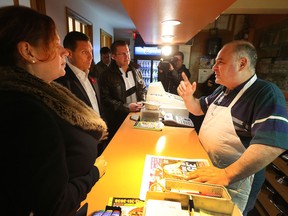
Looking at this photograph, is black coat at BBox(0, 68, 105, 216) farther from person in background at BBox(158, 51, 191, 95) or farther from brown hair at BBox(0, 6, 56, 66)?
person in background at BBox(158, 51, 191, 95)

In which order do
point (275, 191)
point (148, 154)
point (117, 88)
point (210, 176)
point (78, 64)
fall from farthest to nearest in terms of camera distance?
point (117, 88)
point (275, 191)
point (78, 64)
point (148, 154)
point (210, 176)

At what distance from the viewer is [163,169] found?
2.95ft

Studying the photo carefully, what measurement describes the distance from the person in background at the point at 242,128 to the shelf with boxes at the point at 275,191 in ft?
2.42

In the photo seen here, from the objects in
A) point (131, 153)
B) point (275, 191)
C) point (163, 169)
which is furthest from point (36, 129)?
point (275, 191)

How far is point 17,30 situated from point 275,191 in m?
2.18

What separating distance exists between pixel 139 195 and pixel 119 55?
5.56 feet

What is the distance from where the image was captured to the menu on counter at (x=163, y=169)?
0.81 m

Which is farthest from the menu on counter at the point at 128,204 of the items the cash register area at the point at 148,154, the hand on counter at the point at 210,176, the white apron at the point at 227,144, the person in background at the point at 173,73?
the person in background at the point at 173,73

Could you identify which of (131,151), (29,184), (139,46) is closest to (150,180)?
(131,151)

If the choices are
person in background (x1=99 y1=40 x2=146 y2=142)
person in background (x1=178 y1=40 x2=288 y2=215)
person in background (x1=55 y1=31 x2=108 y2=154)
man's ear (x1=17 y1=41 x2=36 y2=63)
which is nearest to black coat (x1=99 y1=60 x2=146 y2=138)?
person in background (x1=99 y1=40 x2=146 y2=142)

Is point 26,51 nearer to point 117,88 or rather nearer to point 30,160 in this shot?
point 30,160

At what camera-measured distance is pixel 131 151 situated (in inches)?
45.1

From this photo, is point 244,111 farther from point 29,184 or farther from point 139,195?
point 29,184

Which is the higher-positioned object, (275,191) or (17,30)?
(17,30)
